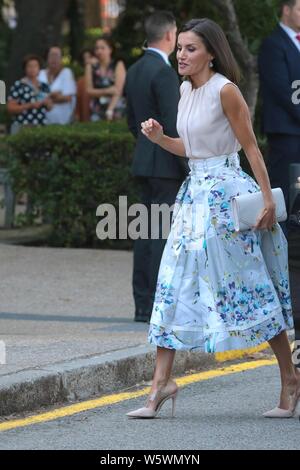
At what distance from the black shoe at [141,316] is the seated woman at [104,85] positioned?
895 centimetres

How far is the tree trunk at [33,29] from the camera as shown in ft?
75.4

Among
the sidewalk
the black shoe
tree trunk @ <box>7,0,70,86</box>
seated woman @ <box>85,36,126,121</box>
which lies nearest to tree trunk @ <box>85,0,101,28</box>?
tree trunk @ <box>7,0,70,86</box>

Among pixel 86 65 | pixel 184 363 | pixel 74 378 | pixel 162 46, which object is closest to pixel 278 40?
pixel 162 46

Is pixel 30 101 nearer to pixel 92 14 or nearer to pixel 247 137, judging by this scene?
pixel 247 137

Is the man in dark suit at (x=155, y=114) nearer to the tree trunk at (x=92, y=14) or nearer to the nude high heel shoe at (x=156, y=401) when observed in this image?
the nude high heel shoe at (x=156, y=401)

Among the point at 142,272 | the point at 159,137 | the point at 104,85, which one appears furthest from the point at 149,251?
the point at 104,85

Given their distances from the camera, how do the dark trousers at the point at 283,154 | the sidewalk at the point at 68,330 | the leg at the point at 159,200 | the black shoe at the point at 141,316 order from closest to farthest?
the sidewalk at the point at 68,330, the leg at the point at 159,200, the black shoe at the point at 141,316, the dark trousers at the point at 283,154

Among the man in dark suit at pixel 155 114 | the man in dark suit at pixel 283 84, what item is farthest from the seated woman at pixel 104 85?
the man in dark suit at pixel 155 114

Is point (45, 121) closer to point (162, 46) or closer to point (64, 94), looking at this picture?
point (64, 94)

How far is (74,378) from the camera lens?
23.9 ft

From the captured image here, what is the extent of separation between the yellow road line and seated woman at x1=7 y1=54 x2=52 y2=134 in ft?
30.0

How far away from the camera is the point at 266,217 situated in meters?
6.53

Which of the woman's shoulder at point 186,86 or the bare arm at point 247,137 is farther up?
the woman's shoulder at point 186,86

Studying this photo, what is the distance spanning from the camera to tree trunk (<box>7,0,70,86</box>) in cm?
2297
